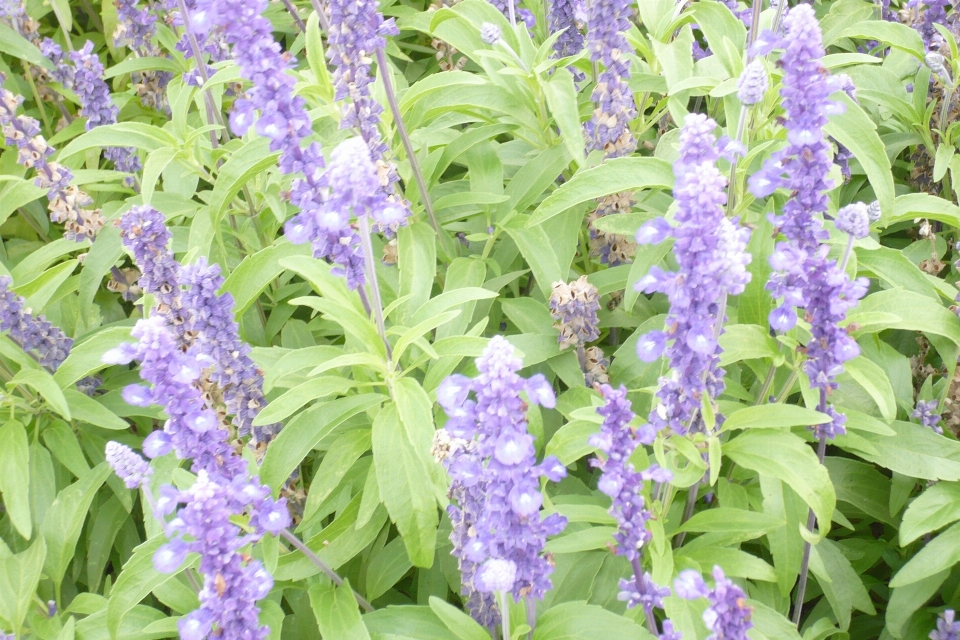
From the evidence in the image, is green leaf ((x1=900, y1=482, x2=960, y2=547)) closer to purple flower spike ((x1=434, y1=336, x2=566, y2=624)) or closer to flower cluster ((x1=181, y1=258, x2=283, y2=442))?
purple flower spike ((x1=434, y1=336, x2=566, y2=624))

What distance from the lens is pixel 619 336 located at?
482 centimetres

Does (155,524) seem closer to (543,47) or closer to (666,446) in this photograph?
(666,446)

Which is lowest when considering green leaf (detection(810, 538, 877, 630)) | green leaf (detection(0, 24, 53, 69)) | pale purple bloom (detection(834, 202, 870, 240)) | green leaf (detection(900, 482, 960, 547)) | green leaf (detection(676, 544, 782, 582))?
green leaf (detection(810, 538, 877, 630))

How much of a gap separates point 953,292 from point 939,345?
0.29m

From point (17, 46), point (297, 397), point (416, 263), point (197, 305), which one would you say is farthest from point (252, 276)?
point (17, 46)

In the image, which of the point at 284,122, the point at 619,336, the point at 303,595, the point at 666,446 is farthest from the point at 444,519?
the point at 284,122

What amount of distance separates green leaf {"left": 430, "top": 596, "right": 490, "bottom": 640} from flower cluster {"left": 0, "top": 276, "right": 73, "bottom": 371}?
2591mm

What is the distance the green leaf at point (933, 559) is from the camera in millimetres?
3391

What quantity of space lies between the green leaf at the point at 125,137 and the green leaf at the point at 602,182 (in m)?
2.14

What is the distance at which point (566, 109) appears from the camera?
3.95m

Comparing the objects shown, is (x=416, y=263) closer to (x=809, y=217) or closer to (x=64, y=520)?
(x=809, y=217)

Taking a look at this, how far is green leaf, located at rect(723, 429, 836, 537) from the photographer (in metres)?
2.95

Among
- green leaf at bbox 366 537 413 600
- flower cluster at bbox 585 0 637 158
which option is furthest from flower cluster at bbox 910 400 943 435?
green leaf at bbox 366 537 413 600

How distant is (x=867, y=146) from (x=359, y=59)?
7.58 feet
